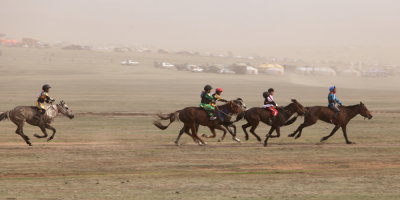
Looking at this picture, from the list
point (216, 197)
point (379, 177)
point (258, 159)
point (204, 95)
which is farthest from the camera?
point (204, 95)

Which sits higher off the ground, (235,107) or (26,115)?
(235,107)

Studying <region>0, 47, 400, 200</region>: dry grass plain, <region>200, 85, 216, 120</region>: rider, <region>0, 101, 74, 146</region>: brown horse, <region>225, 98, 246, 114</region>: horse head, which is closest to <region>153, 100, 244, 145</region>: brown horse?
<region>225, 98, 246, 114</region>: horse head

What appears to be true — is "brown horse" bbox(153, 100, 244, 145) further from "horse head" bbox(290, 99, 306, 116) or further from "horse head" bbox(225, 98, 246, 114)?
"horse head" bbox(290, 99, 306, 116)

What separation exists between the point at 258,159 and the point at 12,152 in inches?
310

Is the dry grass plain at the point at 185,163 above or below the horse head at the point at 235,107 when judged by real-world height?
below

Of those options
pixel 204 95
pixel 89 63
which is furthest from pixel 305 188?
pixel 89 63

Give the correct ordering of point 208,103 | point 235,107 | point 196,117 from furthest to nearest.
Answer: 1. point 235,107
2. point 208,103
3. point 196,117

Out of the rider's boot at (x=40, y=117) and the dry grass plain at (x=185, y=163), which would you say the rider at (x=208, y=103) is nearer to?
the dry grass plain at (x=185, y=163)

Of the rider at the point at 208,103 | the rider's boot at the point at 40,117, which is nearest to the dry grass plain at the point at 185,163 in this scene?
the rider's boot at the point at 40,117

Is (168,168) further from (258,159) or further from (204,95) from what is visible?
(204,95)

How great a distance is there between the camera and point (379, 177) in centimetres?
2116

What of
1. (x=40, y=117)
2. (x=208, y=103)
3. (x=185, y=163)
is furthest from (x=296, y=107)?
(x=40, y=117)

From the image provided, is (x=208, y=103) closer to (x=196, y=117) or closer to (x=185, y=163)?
(x=196, y=117)

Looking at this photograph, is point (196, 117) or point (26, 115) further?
point (196, 117)
